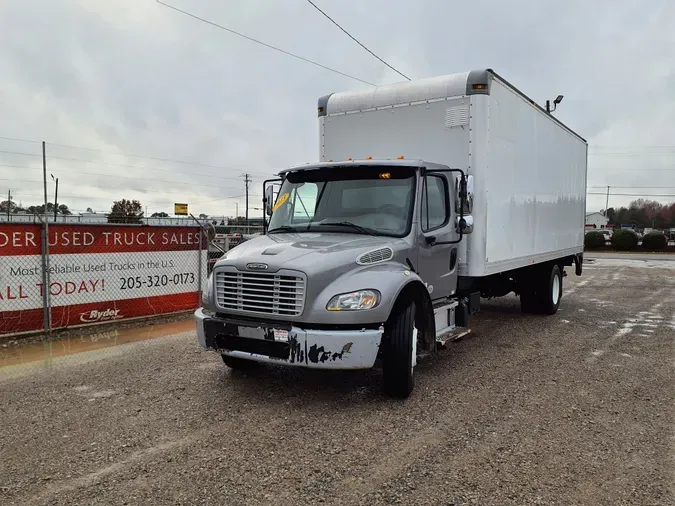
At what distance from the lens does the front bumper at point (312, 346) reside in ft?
14.7

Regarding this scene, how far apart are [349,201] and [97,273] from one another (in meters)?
4.93

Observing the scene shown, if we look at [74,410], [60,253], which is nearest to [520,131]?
[74,410]

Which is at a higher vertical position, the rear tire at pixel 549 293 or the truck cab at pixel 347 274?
the truck cab at pixel 347 274

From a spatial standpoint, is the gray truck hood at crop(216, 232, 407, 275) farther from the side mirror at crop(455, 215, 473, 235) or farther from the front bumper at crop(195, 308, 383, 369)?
the side mirror at crop(455, 215, 473, 235)

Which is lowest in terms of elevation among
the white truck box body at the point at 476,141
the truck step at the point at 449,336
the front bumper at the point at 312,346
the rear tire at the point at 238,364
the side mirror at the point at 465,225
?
the rear tire at the point at 238,364

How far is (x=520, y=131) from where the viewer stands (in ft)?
25.5

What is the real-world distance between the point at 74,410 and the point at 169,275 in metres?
4.99

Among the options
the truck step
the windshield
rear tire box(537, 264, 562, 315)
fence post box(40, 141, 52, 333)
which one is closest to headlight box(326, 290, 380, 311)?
the windshield

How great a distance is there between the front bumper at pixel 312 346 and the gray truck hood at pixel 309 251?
0.55m

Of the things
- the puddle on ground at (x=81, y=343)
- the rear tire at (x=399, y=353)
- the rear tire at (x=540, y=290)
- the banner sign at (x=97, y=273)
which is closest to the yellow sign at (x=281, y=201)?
the rear tire at (x=399, y=353)

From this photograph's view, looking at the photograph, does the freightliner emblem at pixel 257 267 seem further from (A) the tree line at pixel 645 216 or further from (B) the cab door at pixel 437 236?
(A) the tree line at pixel 645 216

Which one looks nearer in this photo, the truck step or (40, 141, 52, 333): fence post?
the truck step

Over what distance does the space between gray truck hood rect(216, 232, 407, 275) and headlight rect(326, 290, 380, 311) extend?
0.28 meters

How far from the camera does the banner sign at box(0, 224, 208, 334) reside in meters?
7.60
